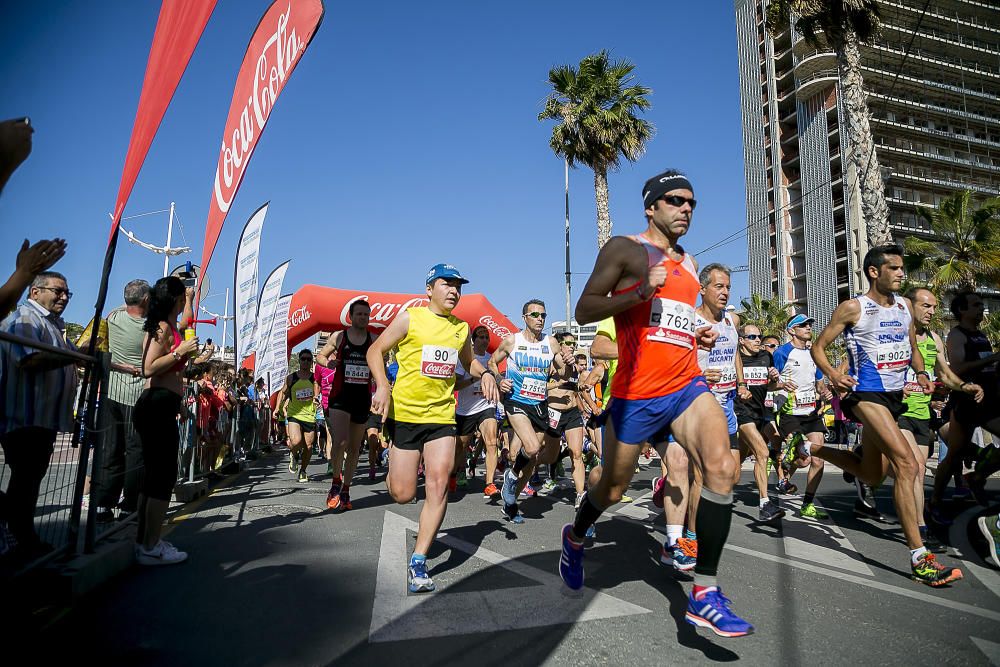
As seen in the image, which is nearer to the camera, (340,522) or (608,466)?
(608,466)

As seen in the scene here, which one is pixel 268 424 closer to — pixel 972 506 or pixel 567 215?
pixel 972 506

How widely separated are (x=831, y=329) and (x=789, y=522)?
230cm

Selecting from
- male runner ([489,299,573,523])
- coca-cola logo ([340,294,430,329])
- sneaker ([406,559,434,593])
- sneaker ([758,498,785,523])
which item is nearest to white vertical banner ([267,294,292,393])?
coca-cola logo ([340,294,430,329])

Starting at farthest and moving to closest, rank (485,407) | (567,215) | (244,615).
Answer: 1. (567,215)
2. (485,407)
3. (244,615)

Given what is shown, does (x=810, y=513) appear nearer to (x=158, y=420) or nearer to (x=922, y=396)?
(x=922, y=396)

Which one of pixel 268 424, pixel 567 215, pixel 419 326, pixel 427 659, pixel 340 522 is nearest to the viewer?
pixel 427 659

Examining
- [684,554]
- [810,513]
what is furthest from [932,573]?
[810,513]

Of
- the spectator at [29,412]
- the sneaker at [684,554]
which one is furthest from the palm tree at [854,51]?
the spectator at [29,412]

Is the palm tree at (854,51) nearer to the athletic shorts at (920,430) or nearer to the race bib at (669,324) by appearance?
the athletic shorts at (920,430)

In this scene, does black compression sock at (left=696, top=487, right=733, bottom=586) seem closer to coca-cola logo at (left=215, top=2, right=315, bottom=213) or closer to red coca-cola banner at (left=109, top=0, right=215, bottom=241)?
red coca-cola banner at (left=109, top=0, right=215, bottom=241)

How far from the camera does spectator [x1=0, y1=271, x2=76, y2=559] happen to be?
346cm

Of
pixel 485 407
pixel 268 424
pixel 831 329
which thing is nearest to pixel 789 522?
pixel 831 329

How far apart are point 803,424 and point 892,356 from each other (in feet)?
9.92

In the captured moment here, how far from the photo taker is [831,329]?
5.29 metres
